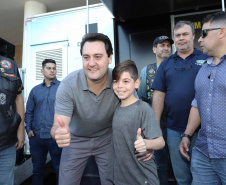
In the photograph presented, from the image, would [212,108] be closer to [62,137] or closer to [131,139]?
[131,139]

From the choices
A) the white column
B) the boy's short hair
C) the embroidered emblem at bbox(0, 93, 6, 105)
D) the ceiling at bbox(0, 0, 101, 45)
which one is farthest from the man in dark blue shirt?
the ceiling at bbox(0, 0, 101, 45)

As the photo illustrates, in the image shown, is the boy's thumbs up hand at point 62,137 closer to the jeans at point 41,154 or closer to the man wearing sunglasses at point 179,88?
the man wearing sunglasses at point 179,88

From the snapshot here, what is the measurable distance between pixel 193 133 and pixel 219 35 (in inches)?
36.5

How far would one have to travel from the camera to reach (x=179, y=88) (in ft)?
6.08

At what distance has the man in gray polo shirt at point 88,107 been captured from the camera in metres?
1.66

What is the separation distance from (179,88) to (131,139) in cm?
79

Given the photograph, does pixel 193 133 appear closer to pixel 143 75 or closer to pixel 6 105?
pixel 143 75

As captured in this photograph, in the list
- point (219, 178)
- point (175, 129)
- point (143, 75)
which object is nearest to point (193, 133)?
point (175, 129)

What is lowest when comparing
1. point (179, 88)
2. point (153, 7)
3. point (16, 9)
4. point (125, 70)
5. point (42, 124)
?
point (42, 124)

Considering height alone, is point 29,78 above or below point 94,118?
above

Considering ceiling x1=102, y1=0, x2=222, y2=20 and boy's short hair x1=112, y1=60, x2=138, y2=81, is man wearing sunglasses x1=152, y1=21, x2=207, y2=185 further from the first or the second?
ceiling x1=102, y1=0, x2=222, y2=20

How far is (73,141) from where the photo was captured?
1898 mm

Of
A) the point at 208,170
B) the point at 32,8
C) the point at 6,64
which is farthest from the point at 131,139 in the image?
the point at 32,8

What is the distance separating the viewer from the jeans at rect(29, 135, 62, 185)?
274 cm
